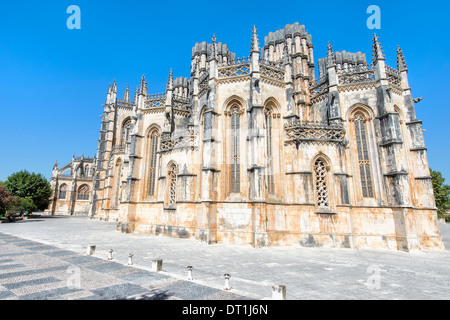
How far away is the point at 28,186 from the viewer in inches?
1613

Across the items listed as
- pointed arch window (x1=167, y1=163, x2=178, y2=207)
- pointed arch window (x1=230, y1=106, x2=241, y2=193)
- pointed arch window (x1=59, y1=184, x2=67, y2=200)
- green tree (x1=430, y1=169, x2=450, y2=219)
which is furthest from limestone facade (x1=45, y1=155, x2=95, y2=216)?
green tree (x1=430, y1=169, x2=450, y2=219)

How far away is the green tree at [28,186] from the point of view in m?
40.3

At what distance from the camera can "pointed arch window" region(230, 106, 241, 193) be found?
17.3m

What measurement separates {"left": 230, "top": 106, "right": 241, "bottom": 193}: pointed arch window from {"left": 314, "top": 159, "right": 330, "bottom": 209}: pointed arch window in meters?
5.47

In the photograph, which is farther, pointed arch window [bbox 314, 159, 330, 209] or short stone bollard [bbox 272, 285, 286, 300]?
pointed arch window [bbox 314, 159, 330, 209]

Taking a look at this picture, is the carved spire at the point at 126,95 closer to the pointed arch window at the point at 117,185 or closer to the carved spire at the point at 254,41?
the pointed arch window at the point at 117,185

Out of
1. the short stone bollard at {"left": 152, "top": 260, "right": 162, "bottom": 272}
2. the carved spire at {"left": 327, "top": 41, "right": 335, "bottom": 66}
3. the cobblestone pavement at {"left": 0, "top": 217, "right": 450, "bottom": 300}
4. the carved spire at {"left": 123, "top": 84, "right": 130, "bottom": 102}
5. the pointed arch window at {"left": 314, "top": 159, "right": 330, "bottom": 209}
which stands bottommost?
the cobblestone pavement at {"left": 0, "top": 217, "right": 450, "bottom": 300}

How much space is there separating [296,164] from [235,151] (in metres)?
4.43

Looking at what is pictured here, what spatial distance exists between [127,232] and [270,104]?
16.6 m

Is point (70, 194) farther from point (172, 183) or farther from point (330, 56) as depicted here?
point (330, 56)

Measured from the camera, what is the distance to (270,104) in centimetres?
1869

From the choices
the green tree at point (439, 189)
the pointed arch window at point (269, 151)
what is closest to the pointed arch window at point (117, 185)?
the pointed arch window at point (269, 151)

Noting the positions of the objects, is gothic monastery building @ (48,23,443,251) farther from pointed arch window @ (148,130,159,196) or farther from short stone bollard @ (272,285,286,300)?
short stone bollard @ (272,285,286,300)
